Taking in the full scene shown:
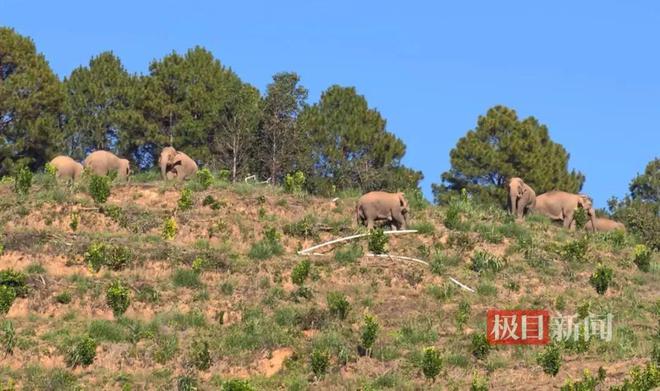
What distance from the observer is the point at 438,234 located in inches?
1476

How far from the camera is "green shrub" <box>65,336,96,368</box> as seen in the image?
88.0 ft

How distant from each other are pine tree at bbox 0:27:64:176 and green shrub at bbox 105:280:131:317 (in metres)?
25.7

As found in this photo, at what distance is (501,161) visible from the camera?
62.5m

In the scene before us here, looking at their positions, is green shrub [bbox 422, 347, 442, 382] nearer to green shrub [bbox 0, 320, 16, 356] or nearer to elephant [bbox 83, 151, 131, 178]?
green shrub [bbox 0, 320, 16, 356]

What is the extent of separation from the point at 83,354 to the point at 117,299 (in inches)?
125

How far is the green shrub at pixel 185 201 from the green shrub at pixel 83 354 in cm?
1095

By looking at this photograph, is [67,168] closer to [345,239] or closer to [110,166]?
[110,166]

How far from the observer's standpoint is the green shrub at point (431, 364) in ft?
86.3

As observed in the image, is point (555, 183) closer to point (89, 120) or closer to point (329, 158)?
point (329, 158)

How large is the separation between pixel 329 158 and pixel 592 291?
97.2ft

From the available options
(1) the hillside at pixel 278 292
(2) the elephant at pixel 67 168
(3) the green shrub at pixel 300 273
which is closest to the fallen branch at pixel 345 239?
(1) the hillside at pixel 278 292

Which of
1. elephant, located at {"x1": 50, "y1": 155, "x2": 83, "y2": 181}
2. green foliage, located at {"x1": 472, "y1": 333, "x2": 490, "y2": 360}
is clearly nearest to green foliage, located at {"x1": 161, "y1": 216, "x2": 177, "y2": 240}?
elephant, located at {"x1": 50, "y1": 155, "x2": 83, "y2": 181}

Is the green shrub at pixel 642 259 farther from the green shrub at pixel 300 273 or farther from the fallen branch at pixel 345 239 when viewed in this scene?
the green shrub at pixel 300 273

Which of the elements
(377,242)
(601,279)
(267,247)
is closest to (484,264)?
(377,242)
